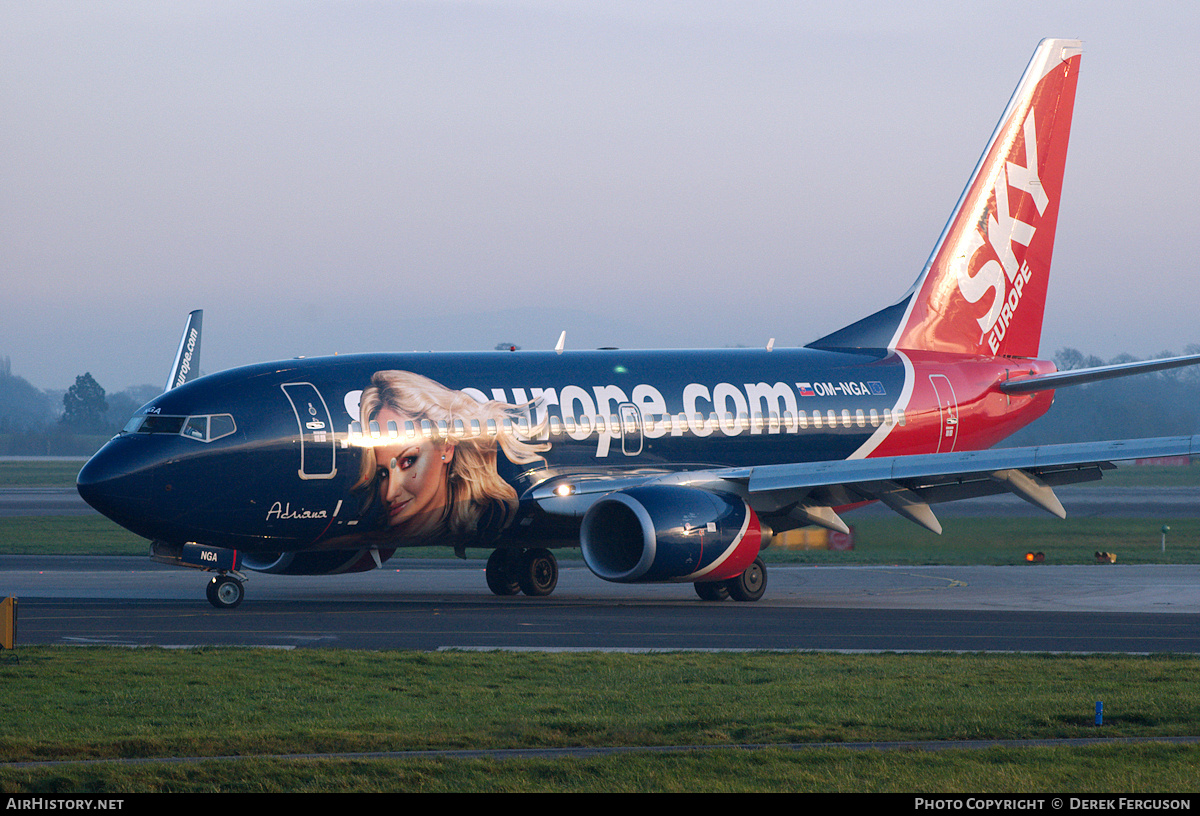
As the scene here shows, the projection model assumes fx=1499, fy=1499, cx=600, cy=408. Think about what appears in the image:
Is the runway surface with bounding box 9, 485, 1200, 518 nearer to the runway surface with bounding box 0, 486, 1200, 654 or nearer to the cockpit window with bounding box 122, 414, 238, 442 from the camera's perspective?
the runway surface with bounding box 0, 486, 1200, 654

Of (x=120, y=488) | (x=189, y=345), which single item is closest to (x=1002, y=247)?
(x=120, y=488)

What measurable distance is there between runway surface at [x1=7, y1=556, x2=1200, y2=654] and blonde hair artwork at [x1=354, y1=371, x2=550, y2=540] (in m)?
1.62

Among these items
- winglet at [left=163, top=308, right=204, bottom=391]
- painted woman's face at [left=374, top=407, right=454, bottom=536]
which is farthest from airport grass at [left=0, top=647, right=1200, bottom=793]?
winglet at [left=163, top=308, right=204, bottom=391]

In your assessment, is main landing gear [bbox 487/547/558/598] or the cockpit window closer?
the cockpit window

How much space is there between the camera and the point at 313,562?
27406 mm

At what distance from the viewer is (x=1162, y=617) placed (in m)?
23.8

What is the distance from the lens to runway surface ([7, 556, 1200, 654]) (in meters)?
20.7

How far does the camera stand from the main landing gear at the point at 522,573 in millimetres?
28578

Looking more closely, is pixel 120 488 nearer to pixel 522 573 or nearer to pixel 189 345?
pixel 522 573

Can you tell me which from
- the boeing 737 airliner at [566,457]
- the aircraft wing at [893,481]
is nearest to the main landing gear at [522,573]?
the boeing 737 airliner at [566,457]

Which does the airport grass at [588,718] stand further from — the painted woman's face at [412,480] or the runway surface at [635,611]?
the painted woman's face at [412,480]

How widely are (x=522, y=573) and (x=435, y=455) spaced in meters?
3.71

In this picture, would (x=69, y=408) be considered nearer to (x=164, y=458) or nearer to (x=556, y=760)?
(x=164, y=458)

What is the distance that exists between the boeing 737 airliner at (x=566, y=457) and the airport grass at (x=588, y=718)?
19.4 feet
